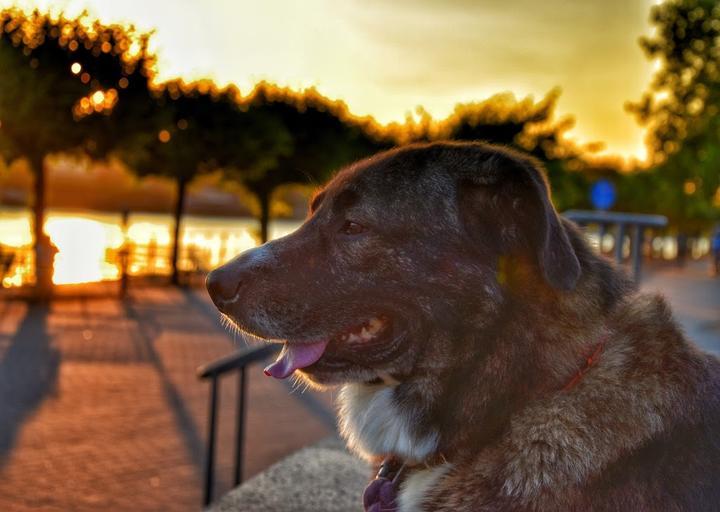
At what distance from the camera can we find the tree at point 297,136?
34.4 m

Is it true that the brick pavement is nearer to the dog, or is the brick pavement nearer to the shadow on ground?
the shadow on ground

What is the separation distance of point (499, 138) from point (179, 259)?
16476 mm

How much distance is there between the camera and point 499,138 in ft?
126

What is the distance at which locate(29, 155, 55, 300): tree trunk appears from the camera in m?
Result: 20.2

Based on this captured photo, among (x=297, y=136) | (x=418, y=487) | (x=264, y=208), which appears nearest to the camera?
(x=418, y=487)

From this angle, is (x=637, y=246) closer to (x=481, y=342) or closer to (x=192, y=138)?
(x=481, y=342)

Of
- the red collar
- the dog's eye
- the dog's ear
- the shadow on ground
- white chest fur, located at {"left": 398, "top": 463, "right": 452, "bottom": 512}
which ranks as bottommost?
the shadow on ground

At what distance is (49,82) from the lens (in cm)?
2128

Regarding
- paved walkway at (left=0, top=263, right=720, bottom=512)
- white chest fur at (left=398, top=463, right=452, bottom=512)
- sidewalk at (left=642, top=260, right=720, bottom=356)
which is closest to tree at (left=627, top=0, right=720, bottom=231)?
sidewalk at (left=642, top=260, right=720, bottom=356)

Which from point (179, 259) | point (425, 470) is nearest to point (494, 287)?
point (425, 470)

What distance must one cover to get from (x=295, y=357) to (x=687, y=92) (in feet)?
80.7

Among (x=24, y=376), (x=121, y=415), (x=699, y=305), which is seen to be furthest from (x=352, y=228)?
(x=699, y=305)

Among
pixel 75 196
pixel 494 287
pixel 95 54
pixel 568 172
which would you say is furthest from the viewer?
pixel 75 196

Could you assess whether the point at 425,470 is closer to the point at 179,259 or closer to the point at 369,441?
the point at 369,441
